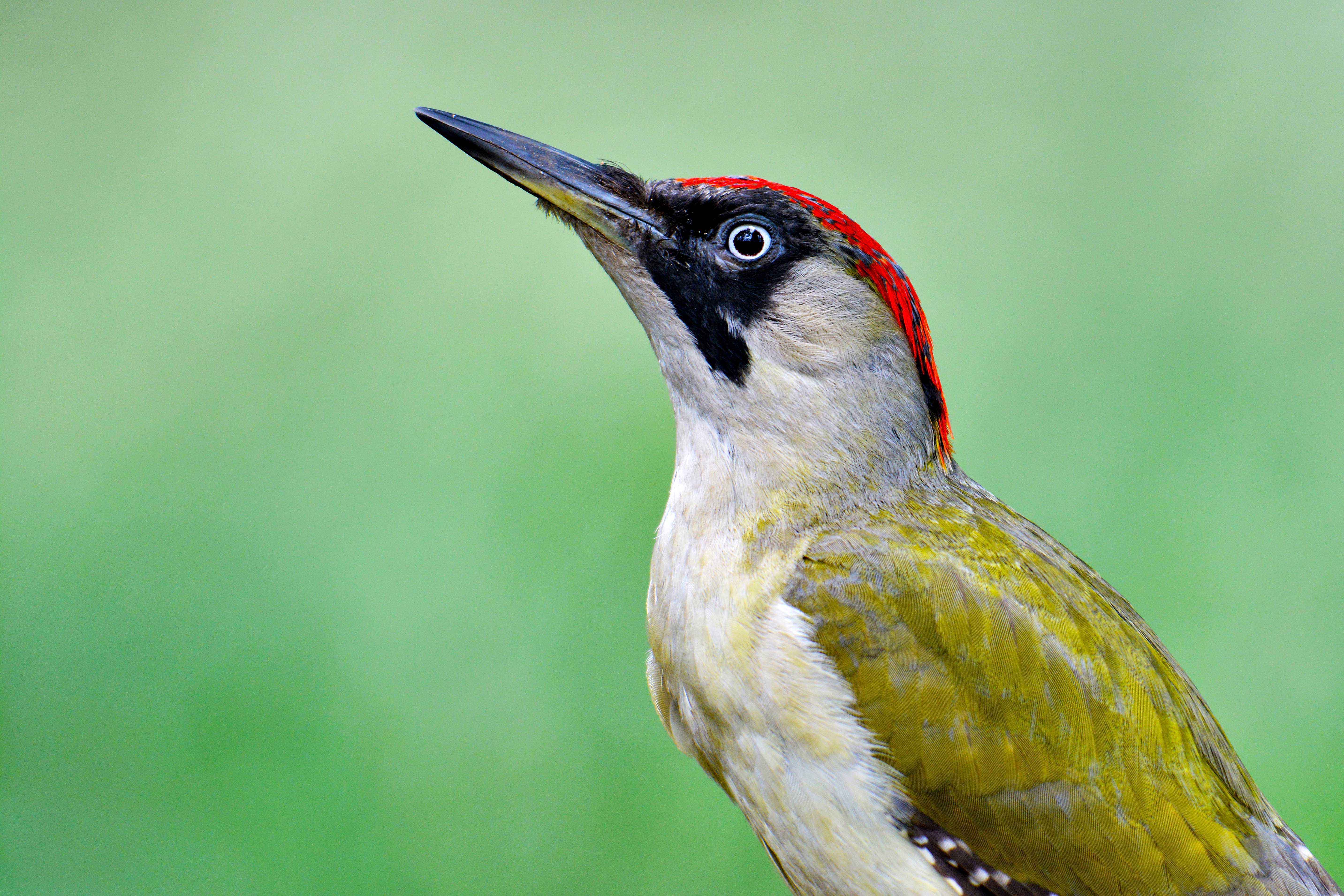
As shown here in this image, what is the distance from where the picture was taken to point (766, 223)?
1757 mm

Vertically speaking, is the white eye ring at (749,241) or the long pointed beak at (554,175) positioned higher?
the white eye ring at (749,241)

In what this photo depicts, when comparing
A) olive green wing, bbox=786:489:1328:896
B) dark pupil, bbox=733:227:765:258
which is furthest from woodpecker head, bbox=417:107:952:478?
olive green wing, bbox=786:489:1328:896

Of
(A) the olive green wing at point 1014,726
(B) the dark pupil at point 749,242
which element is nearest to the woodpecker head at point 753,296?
(B) the dark pupil at point 749,242

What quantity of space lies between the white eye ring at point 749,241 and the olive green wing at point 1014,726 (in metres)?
0.49

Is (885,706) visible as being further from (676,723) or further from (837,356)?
(837,356)

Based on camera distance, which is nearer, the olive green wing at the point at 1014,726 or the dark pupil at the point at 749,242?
the olive green wing at the point at 1014,726

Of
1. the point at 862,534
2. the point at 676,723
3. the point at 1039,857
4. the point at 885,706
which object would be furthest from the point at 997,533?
the point at 676,723

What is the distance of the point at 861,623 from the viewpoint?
5.49 ft

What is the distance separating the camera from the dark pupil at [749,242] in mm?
1764

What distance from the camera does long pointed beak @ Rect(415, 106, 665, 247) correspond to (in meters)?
1.72

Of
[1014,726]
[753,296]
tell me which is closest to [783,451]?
[753,296]

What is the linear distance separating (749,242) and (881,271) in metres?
0.23

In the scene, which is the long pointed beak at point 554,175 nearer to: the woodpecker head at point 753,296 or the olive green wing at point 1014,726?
the woodpecker head at point 753,296

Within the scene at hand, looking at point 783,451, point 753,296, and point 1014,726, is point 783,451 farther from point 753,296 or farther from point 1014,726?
point 1014,726
